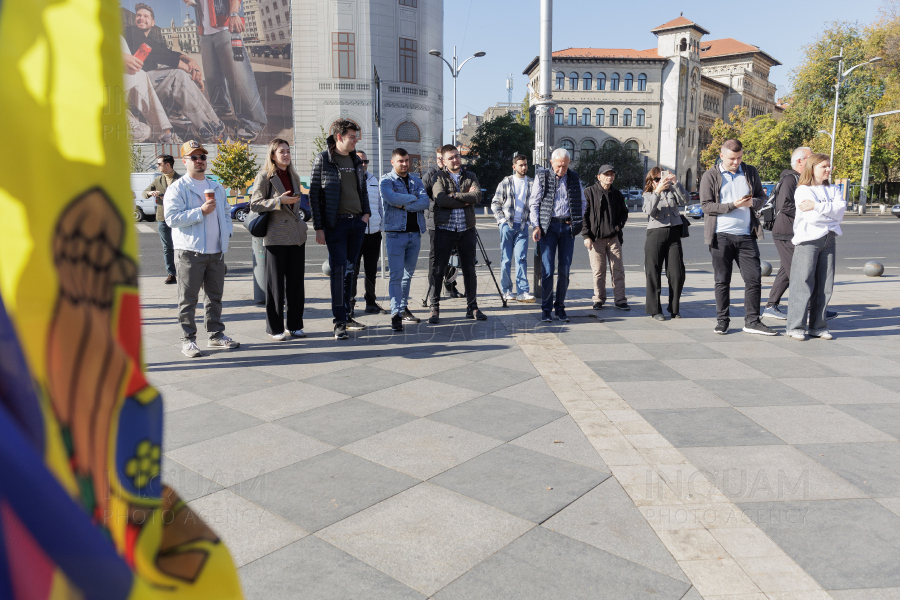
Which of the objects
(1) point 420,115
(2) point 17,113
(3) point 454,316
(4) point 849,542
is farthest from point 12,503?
(1) point 420,115

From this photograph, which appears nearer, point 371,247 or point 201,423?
point 201,423

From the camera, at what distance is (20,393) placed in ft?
2.35

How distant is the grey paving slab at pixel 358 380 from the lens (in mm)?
5109

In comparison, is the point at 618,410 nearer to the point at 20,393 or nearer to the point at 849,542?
the point at 849,542

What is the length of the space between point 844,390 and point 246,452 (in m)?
4.32

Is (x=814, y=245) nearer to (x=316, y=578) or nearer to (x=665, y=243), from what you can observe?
(x=665, y=243)

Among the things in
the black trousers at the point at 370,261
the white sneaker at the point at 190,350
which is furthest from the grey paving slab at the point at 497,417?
the black trousers at the point at 370,261

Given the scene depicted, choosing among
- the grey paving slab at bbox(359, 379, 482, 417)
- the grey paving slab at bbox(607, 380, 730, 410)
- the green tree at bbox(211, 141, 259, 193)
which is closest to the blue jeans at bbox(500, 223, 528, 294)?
the grey paving slab at bbox(607, 380, 730, 410)

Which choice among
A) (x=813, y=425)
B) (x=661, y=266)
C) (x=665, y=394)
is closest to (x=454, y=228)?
(x=661, y=266)

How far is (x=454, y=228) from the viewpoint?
7871mm

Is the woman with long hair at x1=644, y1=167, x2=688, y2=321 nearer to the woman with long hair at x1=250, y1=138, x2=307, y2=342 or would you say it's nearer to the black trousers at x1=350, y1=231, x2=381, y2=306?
the black trousers at x1=350, y1=231, x2=381, y2=306

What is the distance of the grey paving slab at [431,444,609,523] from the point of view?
3209 millimetres

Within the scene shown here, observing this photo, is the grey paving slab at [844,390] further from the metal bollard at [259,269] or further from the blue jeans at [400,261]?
the metal bollard at [259,269]

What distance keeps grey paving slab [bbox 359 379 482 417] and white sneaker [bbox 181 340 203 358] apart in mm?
2056
